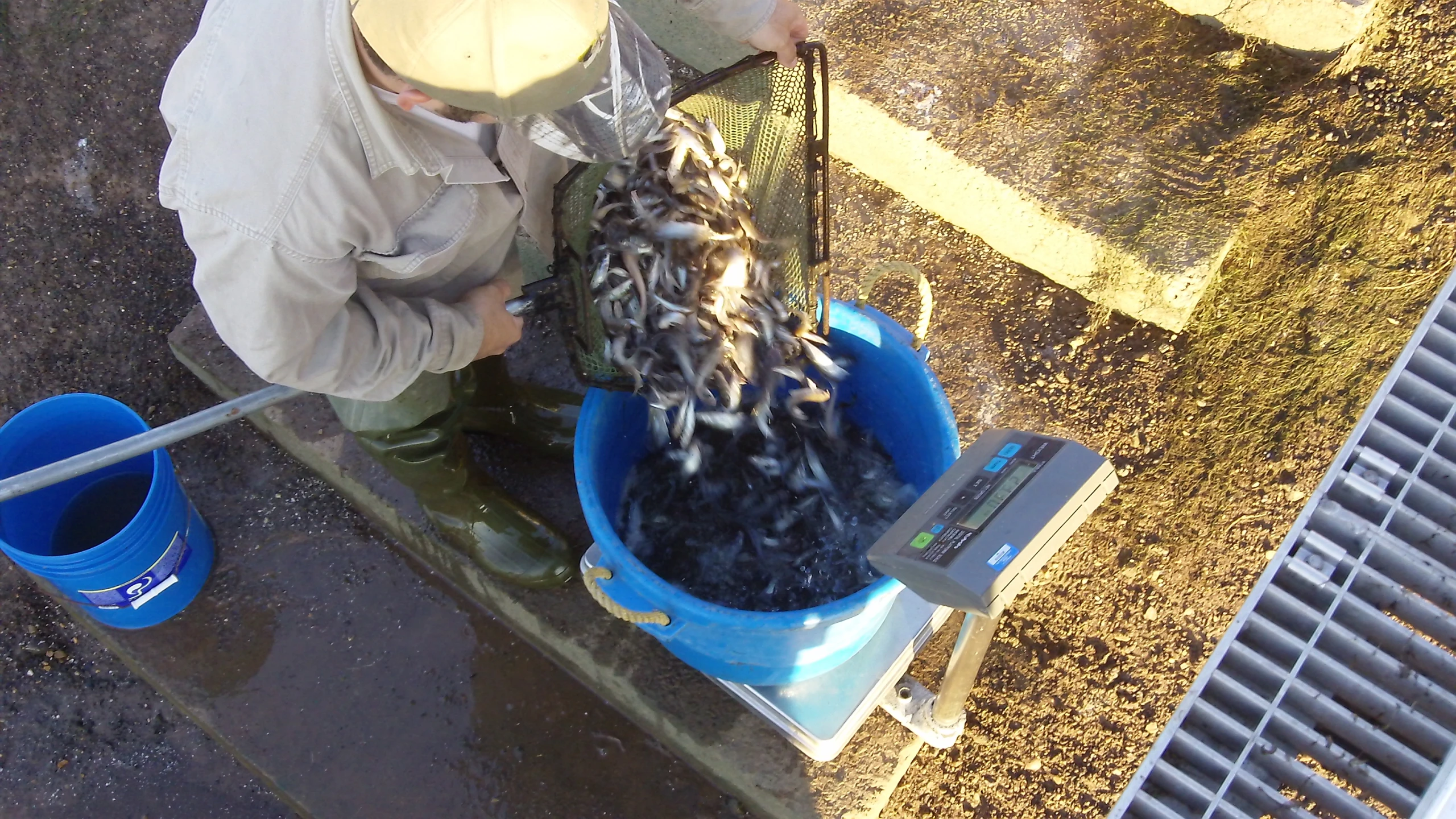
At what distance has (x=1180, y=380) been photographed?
3.41 m

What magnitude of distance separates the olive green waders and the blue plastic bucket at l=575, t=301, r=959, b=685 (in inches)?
19.2

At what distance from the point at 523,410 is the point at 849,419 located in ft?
3.59

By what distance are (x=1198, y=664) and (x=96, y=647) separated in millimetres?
3660

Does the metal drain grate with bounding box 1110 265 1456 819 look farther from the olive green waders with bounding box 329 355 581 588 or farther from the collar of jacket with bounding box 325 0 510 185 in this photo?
the olive green waders with bounding box 329 355 581 588

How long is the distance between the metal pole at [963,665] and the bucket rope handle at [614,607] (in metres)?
0.68

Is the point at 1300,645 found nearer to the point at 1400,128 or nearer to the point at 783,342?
the point at 783,342

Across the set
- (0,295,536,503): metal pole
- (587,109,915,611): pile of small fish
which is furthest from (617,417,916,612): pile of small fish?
(0,295,536,503): metal pole

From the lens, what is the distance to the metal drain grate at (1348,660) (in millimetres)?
1346

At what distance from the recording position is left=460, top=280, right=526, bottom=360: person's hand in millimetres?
2383

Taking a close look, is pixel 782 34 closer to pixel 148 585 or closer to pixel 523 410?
pixel 523 410

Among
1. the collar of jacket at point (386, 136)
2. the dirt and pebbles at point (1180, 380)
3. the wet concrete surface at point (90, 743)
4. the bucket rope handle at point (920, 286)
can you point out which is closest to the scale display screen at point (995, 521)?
the bucket rope handle at point (920, 286)

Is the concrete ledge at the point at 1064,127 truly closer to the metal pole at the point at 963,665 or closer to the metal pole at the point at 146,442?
the metal pole at the point at 963,665

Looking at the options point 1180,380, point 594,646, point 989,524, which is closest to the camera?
point 989,524

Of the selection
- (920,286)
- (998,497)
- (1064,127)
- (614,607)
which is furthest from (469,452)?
(1064,127)
